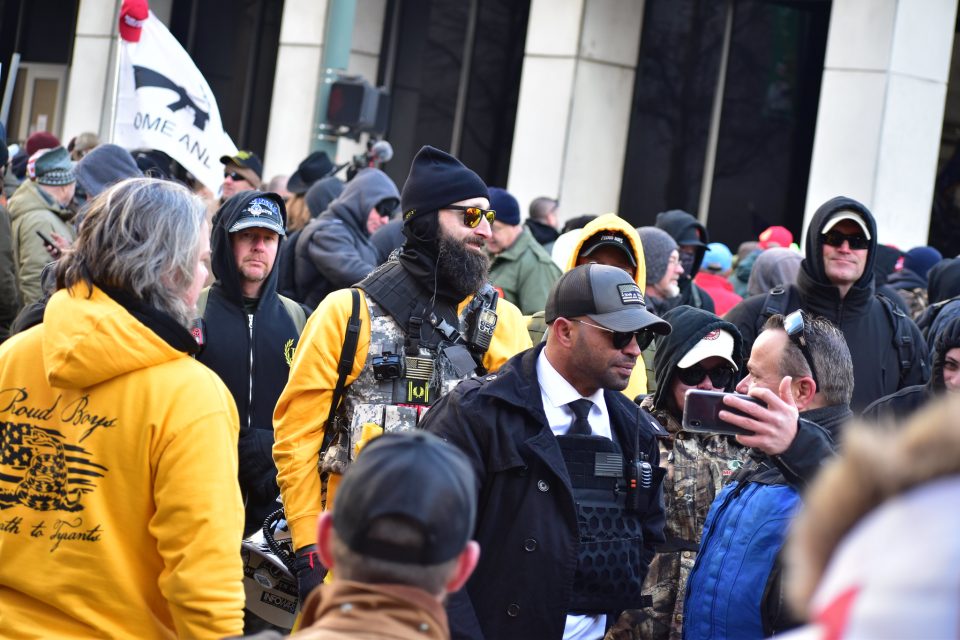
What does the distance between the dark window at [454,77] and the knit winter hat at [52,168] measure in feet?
32.7

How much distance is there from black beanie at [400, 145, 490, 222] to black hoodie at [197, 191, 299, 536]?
1028 mm

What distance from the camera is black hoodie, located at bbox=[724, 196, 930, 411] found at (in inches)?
259

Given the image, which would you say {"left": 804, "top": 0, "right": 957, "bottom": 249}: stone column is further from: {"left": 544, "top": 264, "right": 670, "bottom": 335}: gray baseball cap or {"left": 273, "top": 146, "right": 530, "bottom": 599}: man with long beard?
{"left": 544, "top": 264, "right": 670, "bottom": 335}: gray baseball cap

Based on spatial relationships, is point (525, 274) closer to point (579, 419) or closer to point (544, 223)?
point (544, 223)

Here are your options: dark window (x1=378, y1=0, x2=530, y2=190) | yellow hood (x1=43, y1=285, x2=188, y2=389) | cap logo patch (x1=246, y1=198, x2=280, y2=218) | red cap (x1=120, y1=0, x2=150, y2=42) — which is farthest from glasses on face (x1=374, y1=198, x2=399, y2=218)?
dark window (x1=378, y1=0, x2=530, y2=190)

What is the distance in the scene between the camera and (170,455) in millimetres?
3438

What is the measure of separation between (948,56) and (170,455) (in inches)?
497

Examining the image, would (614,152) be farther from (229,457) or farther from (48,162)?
(229,457)

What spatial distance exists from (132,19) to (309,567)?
5598mm

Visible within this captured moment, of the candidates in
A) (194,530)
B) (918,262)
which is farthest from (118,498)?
(918,262)

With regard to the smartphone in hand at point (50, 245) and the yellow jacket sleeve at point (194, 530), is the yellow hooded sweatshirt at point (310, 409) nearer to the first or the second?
the yellow jacket sleeve at point (194, 530)

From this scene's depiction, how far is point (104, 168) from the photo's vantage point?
890 centimetres

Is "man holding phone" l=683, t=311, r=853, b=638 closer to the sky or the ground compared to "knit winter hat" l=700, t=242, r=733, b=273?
closer to the ground

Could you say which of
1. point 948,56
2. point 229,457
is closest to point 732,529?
point 229,457
